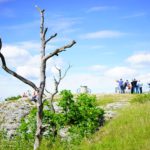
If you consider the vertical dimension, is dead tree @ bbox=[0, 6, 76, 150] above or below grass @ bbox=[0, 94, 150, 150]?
Answer: above

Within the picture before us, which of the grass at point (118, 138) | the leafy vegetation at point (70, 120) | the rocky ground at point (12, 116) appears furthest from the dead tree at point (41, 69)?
the rocky ground at point (12, 116)

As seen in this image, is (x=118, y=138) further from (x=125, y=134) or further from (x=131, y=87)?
(x=131, y=87)

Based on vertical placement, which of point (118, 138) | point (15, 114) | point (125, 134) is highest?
point (15, 114)

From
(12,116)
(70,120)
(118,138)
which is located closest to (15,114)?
(12,116)

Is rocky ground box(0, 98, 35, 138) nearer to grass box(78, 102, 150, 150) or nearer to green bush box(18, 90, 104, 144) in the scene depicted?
green bush box(18, 90, 104, 144)

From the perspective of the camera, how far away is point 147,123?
25859 millimetres

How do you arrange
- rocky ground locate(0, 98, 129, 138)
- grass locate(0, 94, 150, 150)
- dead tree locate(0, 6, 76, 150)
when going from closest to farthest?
dead tree locate(0, 6, 76, 150)
grass locate(0, 94, 150, 150)
rocky ground locate(0, 98, 129, 138)

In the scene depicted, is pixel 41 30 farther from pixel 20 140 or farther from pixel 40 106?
pixel 20 140

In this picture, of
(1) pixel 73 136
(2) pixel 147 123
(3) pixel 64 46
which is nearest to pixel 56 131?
(1) pixel 73 136

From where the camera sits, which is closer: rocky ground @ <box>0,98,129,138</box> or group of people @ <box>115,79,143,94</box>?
rocky ground @ <box>0,98,129,138</box>

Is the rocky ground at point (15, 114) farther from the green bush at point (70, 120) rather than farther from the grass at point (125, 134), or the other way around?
the grass at point (125, 134)

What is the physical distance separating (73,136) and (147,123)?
13.4 feet

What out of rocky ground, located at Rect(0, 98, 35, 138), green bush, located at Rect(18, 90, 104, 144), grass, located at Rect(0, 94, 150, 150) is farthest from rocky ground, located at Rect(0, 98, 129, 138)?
grass, located at Rect(0, 94, 150, 150)

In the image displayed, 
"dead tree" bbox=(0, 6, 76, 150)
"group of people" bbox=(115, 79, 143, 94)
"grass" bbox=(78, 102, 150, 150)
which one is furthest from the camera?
"group of people" bbox=(115, 79, 143, 94)
